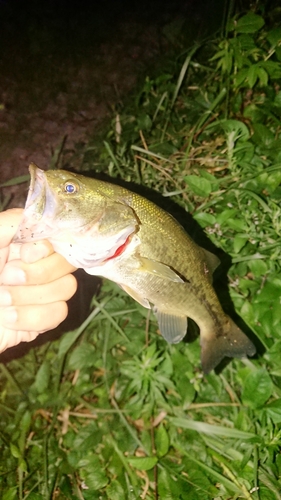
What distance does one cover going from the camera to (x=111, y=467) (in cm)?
311

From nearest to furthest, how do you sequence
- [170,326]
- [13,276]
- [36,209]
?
[36,209] < [13,276] < [170,326]

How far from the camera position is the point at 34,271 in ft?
6.84

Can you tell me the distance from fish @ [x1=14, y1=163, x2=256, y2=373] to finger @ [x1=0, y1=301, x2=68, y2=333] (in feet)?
1.28

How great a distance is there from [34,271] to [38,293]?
0.52ft

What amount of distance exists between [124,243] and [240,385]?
2.01 metres

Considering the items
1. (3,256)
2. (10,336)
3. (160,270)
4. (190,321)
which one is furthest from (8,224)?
(190,321)

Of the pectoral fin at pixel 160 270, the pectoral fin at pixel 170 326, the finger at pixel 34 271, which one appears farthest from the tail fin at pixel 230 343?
the finger at pixel 34 271

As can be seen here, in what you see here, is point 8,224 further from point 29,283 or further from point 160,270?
point 160,270

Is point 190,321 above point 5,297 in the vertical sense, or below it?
below

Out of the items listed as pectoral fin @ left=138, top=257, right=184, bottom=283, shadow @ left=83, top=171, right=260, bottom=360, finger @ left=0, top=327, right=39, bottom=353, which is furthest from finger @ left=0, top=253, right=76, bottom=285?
shadow @ left=83, top=171, right=260, bottom=360

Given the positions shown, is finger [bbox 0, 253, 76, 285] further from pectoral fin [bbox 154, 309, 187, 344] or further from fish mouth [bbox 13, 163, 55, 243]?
pectoral fin [bbox 154, 309, 187, 344]

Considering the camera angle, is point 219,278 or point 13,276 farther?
point 219,278

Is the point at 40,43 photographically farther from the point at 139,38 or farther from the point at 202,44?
the point at 202,44

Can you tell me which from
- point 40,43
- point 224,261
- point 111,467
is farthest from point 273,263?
point 40,43
